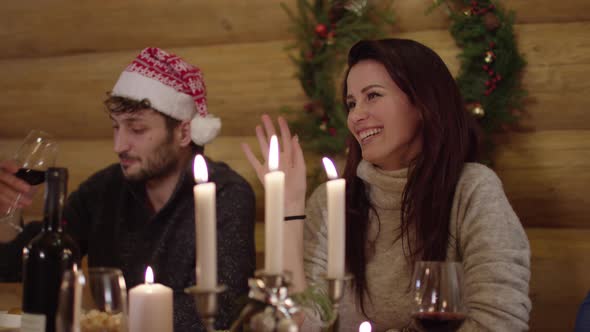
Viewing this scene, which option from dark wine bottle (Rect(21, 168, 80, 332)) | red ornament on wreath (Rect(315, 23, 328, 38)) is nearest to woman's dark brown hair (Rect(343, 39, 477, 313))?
red ornament on wreath (Rect(315, 23, 328, 38))

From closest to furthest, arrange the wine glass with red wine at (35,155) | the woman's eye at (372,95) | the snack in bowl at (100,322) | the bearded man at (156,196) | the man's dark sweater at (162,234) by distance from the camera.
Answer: the snack in bowl at (100,322)
the wine glass with red wine at (35,155)
the woman's eye at (372,95)
the man's dark sweater at (162,234)
the bearded man at (156,196)

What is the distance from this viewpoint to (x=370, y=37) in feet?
9.70

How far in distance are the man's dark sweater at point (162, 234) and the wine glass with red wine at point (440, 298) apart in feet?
3.82

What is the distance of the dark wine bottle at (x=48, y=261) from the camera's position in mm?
1330

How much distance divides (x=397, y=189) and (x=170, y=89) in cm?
106

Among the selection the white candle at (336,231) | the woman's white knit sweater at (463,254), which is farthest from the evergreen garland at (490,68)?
the white candle at (336,231)

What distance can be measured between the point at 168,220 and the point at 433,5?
139 centimetres

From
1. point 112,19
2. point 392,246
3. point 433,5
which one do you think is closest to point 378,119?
point 392,246

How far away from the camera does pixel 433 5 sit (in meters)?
2.83

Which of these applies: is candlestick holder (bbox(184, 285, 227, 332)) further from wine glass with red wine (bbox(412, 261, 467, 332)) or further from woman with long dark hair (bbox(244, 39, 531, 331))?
woman with long dark hair (bbox(244, 39, 531, 331))

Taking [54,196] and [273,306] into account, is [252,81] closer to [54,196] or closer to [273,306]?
[54,196]

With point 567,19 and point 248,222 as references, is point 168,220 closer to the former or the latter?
point 248,222

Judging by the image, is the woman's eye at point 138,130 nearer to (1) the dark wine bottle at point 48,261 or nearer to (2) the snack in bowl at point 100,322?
(1) the dark wine bottle at point 48,261

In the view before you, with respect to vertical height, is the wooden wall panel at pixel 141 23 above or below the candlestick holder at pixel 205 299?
above
